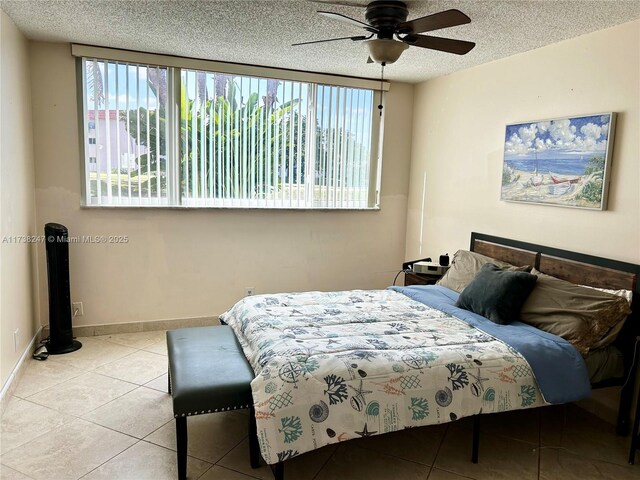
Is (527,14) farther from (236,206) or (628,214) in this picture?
(236,206)

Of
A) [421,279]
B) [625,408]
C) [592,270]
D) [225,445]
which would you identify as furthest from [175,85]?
[625,408]

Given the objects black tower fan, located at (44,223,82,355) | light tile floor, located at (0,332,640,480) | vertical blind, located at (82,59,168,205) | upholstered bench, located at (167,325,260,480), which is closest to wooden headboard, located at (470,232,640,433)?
light tile floor, located at (0,332,640,480)

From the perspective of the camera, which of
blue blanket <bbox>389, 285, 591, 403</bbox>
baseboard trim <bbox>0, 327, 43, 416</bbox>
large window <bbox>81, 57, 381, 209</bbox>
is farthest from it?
large window <bbox>81, 57, 381, 209</bbox>

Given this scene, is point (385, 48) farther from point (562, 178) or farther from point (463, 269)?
point (463, 269)

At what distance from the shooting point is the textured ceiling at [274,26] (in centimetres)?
272

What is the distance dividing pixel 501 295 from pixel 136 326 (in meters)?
3.11

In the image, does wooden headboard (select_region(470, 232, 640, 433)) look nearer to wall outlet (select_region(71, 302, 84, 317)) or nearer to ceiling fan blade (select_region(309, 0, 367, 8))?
ceiling fan blade (select_region(309, 0, 367, 8))

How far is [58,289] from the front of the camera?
3.66 metres

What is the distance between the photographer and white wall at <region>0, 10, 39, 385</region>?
2920 mm

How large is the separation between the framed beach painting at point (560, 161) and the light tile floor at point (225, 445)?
1.44 m

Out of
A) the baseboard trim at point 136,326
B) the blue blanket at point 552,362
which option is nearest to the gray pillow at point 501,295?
the blue blanket at point 552,362

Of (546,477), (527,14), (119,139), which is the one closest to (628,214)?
(527,14)

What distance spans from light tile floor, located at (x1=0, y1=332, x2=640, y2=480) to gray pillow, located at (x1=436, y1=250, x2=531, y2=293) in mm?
1000

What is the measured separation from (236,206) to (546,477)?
3.20 meters
